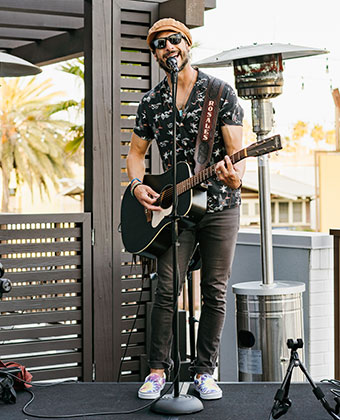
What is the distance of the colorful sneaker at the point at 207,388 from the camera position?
11.6 ft

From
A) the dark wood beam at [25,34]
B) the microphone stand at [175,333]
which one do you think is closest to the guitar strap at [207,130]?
the microphone stand at [175,333]

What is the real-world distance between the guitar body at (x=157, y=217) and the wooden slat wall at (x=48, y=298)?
0.73 m

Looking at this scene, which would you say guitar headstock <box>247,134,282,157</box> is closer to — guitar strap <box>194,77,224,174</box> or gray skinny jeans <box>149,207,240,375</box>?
guitar strap <box>194,77,224,174</box>

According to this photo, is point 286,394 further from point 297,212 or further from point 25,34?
point 297,212

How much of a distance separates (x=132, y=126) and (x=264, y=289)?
1.39 metres

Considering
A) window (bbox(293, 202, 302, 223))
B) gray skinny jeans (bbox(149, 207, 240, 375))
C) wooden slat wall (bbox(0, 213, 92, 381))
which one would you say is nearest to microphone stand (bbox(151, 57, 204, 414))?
gray skinny jeans (bbox(149, 207, 240, 375))

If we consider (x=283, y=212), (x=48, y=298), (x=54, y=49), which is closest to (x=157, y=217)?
(x=48, y=298)

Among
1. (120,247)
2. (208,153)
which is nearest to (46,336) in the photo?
(120,247)

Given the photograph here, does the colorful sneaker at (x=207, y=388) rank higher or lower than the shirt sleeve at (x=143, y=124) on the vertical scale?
lower

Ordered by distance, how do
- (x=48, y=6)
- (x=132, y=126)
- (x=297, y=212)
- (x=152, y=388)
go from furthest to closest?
(x=297, y=212), (x=48, y=6), (x=132, y=126), (x=152, y=388)

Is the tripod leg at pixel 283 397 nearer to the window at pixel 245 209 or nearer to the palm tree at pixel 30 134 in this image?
the palm tree at pixel 30 134

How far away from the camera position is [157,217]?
11.8 feet

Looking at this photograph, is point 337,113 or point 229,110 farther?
point 337,113

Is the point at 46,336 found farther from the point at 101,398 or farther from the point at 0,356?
the point at 101,398
